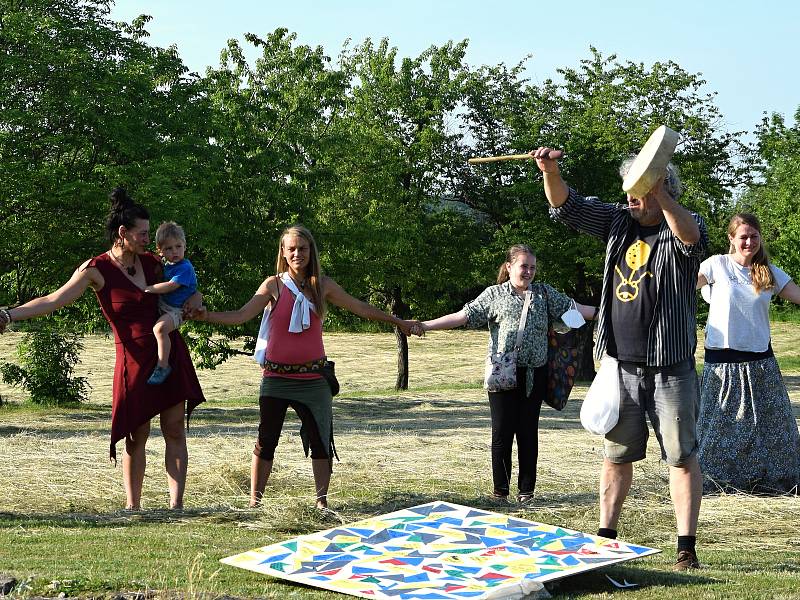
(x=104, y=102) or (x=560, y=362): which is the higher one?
(x=104, y=102)

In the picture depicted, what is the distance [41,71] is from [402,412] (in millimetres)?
8421

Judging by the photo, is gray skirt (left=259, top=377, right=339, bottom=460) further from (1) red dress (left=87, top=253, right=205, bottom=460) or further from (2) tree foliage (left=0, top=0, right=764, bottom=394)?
(2) tree foliage (left=0, top=0, right=764, bottom=394)

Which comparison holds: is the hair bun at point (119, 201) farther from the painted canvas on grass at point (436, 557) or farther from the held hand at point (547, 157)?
the held hand at point (547, 157)

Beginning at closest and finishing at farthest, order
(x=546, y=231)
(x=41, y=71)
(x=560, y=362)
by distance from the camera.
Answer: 1. (x=560, y=362)
2. (x=41, y=71)
3. (x=546, y=231)

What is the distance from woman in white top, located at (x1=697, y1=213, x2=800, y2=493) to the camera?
8.55 m

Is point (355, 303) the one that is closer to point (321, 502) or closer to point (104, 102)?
point (321, 502)

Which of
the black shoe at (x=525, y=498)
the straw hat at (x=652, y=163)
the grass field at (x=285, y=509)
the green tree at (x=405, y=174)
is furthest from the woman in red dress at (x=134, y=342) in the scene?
the green tree at (x=405, y=174)

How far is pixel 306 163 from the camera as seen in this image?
24.1m

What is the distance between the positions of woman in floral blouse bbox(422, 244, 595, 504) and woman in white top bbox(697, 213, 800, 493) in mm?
1155

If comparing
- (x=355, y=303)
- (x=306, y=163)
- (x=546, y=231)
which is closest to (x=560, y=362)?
(x=355, y=303)

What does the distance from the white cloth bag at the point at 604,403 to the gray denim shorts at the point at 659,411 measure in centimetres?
3

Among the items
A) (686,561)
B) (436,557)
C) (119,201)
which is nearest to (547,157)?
(436,557)

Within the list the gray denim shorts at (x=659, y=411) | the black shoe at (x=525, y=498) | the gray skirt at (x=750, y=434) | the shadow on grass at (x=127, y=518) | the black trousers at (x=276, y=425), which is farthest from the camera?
the gray skirt at (x=750, y=434)

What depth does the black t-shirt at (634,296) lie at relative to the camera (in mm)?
5551
